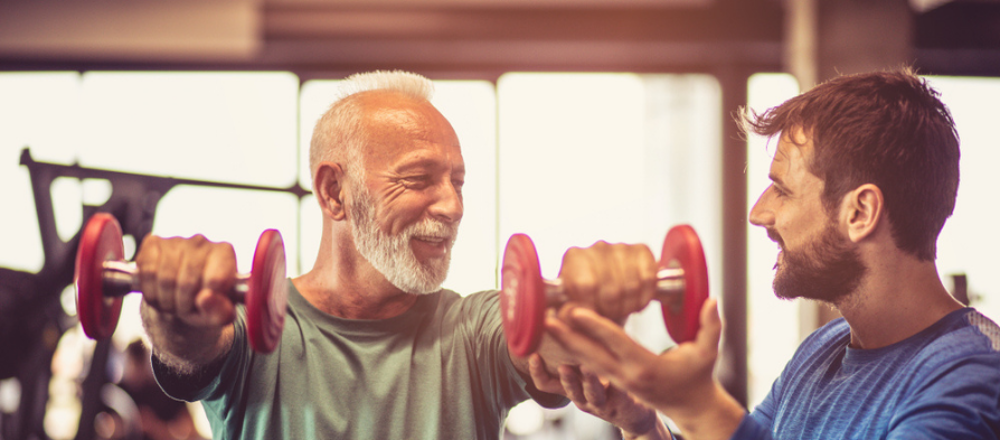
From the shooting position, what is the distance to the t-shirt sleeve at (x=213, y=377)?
4.44 ft

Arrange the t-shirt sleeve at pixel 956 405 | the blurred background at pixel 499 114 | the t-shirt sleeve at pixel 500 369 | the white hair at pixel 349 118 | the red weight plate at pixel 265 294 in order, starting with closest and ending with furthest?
the t-shirt sleeve at pixel 956 405 → the red weight plate at pixel 265 294 → the t-shirt sleeve at pixel 500 369 → the white hair at pixel 349 118 → the blurred background at pixel 499 114

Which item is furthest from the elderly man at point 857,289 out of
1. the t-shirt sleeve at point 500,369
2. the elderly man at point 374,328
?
the elderly man at point 374,328

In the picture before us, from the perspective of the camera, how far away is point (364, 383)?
4.77 feet

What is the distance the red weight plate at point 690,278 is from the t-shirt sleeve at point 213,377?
91 centimetres

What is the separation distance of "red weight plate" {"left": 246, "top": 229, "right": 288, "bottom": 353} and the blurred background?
3.48 metres

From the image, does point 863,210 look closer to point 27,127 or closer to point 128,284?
point 128,284

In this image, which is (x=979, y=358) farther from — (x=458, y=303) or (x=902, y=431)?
(x=458, y=303)

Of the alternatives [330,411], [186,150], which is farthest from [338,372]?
[186,150]

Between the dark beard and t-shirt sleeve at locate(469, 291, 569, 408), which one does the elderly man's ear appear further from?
the dark beard

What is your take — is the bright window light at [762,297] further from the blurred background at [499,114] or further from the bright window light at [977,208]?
the bright window light at [977,208]

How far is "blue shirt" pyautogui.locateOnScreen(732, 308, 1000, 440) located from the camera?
1.07 m

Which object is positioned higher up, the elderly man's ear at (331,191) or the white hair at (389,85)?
the white hair at (389,85)

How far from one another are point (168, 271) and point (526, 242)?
62cm

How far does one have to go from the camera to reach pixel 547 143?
5.21 metres
